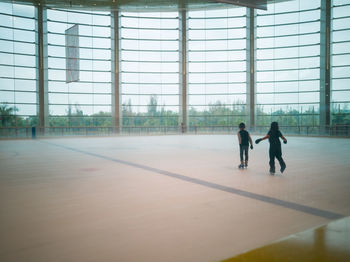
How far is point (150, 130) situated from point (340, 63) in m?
19.9

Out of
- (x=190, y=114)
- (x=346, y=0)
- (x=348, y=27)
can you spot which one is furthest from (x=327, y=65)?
(x=190, y=114)

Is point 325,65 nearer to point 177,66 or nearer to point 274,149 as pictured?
point 177,66

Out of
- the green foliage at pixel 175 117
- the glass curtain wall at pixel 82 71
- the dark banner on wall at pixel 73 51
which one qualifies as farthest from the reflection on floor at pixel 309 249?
the glass curtain wall at pixel 82 71

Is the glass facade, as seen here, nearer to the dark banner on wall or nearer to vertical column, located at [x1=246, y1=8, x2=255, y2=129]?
vertical column, located at [x1=246, y1=8, x2=255, y2=129]

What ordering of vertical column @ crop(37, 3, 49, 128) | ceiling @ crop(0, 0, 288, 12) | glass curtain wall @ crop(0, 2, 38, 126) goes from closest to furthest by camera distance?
1. glass curtain wall @ crop(0, 2, 38, 126)
2. ceiling @ crop(0, 0, 288, 12)
3. vertical column @ crop(37, 3, 49, 128)

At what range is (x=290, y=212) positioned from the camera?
4.55 metres

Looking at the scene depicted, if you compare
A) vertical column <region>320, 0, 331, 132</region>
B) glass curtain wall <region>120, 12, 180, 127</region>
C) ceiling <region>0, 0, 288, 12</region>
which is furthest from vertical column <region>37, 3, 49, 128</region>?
vertical column <region>320, 0, 331, 132</region>

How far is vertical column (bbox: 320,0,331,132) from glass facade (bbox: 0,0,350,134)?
0.54 feet

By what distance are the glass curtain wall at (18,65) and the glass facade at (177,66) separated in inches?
3.5

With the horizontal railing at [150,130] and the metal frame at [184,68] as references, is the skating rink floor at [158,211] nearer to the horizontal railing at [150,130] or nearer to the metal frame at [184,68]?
the horizontal railing at [150,130]

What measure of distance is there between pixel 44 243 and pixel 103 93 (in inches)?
1162

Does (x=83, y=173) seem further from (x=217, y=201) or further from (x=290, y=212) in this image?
(x=290, y=212)

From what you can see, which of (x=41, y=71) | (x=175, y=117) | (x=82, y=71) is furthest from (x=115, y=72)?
(x=175, y=117)

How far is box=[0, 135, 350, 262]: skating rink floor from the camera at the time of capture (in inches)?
130
